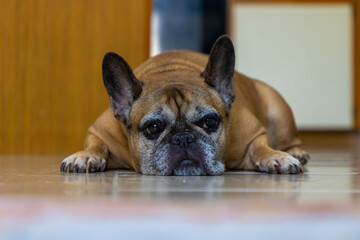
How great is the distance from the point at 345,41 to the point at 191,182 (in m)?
3.64

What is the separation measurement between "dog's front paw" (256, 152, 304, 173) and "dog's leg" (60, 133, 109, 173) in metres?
0.51

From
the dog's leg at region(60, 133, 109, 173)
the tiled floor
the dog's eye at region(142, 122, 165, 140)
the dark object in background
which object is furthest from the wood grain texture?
the dark object in background

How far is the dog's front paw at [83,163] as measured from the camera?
1576mm

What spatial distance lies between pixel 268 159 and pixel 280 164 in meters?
0.07

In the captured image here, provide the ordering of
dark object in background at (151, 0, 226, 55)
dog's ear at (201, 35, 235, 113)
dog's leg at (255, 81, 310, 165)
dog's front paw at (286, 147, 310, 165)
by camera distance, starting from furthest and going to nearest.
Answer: dark object in background at (151, 0, 226, 55), dog's leg at (255, 81, 310, 165), dog's front paw at (286, 147, 310, 165), dog's ear at (201, 35, 235, 113)

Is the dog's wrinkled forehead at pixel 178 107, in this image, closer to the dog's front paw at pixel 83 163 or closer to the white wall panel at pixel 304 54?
the dog's front paw at pixel 83 163

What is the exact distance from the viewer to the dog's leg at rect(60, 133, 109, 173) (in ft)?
5.18

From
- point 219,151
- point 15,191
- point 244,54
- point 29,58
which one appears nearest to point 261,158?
point 219,151

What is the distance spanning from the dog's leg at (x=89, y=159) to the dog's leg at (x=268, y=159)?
0.49m

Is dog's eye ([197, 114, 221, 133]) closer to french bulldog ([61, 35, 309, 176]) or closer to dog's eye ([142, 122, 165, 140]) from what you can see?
french bulldog ([61, 35, 309, 176])

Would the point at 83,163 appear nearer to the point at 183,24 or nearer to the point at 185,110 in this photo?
the point at 185,110

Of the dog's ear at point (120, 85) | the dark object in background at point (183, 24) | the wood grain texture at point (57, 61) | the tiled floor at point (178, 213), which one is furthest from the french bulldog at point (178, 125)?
the dark object in background at point (183, 24)

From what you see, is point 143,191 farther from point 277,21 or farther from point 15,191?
point 277,21

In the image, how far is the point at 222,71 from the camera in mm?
1705
